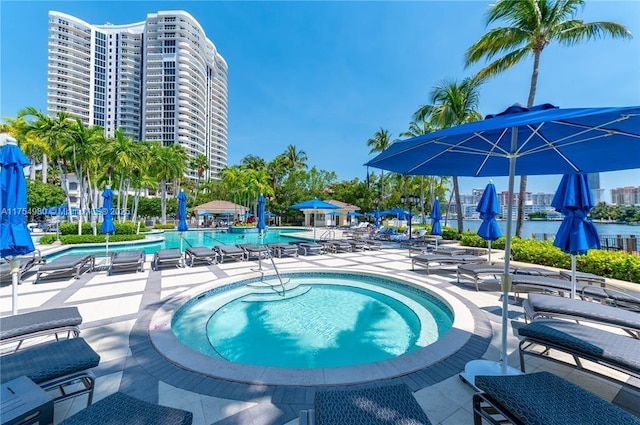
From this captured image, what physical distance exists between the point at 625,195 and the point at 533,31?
73.6 m

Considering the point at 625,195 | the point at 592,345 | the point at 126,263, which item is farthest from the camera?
the point at 625,195

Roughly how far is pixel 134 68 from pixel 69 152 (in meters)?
88.8

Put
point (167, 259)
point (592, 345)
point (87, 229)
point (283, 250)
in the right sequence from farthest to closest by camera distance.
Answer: point (87, 229), point (283, 250), point (167, 259), point (592, 345)

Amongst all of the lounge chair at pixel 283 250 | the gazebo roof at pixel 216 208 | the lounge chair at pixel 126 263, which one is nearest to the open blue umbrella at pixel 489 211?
the lounge chair at pixel 283 250

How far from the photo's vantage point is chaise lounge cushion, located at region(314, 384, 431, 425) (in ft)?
5.54

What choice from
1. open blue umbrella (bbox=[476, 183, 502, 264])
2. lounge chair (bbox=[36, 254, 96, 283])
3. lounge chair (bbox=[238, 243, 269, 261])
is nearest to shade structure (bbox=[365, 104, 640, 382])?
open blue umbrella (bbox=[476, 183, 502, 264])

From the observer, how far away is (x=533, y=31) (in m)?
10.8

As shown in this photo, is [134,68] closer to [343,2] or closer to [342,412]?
[343,2]

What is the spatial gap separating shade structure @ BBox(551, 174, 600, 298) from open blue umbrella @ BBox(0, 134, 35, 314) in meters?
8.38

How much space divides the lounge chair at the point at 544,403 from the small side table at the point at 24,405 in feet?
10.3

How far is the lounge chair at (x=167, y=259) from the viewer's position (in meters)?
8.40

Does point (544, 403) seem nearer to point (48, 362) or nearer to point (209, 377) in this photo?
point (209, 377)

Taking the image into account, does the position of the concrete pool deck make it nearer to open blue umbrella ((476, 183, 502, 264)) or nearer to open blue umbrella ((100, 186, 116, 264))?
open blue umbrella ((476, 183, 502, 264))

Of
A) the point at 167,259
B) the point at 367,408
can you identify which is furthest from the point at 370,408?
the point at 167,259
